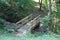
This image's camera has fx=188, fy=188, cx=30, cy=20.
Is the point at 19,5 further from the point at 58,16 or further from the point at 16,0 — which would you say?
the point at 58,16

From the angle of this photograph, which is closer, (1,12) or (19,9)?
(1,12)

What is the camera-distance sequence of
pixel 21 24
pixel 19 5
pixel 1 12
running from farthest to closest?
pixel 19 5, pixel 1 12, pixel 21 24

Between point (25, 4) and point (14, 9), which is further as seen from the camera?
point (25, 4)

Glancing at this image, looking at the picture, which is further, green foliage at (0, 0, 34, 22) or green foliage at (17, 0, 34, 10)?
green foliage at (17, 0, 34, 10)

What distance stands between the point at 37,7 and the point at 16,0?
31.5ft

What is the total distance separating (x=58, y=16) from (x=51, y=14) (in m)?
0.65

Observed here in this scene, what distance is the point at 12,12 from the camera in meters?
23.8

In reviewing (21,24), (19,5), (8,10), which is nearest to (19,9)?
(19,5)

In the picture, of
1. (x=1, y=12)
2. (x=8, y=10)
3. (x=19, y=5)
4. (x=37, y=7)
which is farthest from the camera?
(x=37, y=7)

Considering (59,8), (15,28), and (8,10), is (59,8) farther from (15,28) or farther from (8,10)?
(8,10)

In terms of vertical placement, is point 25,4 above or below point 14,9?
above

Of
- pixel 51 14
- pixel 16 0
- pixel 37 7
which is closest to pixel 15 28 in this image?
pixel 51 14

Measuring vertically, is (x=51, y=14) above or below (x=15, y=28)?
above

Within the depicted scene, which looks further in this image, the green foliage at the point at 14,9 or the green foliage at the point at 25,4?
the green foliage at the point at 25,4
